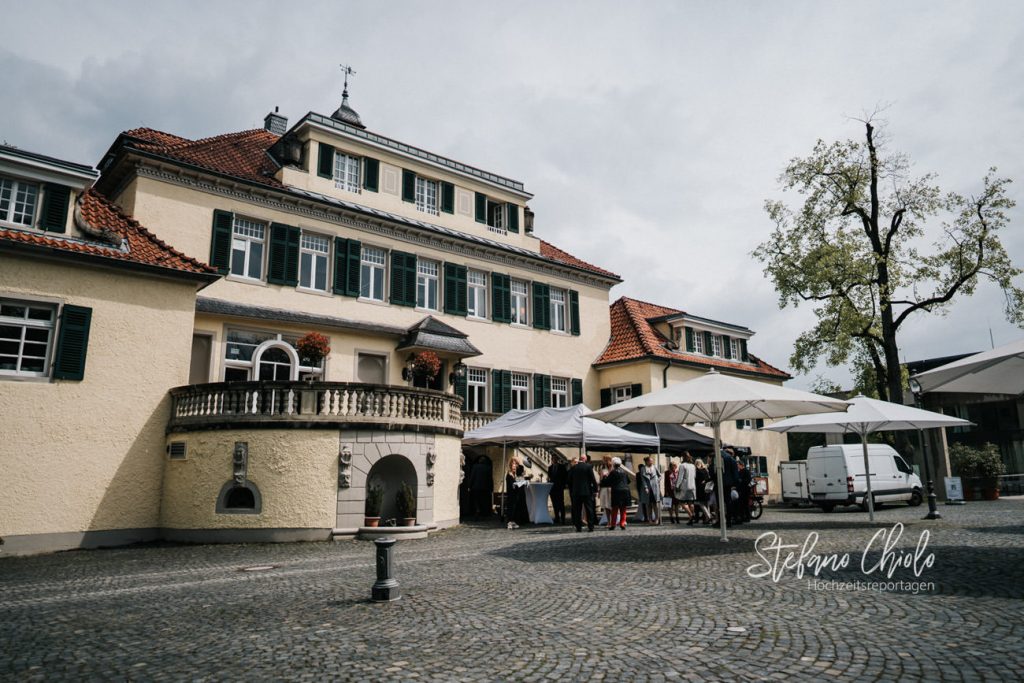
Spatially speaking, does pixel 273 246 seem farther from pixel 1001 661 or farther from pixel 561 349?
pixel 1001 661

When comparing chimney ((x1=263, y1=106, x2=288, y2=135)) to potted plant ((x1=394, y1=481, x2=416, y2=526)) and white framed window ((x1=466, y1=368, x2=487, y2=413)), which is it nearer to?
white framed window ((x1=466, y1=368, x2=487, y2=413))

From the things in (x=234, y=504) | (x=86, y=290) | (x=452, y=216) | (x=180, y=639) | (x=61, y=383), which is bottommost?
(x=180, y=639)

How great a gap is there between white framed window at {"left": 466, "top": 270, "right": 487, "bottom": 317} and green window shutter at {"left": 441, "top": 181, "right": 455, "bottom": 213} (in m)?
2.46

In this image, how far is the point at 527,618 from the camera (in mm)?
6715

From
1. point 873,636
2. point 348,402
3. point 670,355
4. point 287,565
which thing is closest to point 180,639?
point 287,565

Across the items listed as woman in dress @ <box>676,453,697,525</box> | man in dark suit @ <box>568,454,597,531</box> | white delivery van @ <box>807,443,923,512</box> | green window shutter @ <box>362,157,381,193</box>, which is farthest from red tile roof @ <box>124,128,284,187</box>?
white delivery van @ <box>807,443,923,512</box>

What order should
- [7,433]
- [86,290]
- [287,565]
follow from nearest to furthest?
[287,565] < [7,433] < [86,290]

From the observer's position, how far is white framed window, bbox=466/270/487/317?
970 inches

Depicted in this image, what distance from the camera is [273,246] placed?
19.7 meters

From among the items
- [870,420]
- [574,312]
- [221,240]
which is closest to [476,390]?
[574,312]

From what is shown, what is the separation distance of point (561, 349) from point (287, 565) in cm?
1720

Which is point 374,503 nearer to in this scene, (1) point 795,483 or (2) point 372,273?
(2) point 372,273

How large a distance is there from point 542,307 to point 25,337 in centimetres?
1681

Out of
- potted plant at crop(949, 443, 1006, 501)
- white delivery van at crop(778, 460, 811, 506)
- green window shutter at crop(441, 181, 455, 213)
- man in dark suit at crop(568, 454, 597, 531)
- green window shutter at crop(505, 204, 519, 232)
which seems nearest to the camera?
man in dark suit at crop(568, 454, 597, 531)
